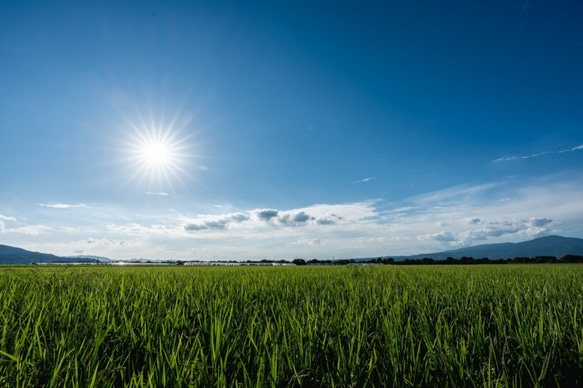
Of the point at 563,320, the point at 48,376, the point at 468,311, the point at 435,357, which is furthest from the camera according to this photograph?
the point at 468,311

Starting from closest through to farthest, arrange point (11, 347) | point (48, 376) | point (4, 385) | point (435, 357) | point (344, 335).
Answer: point (4, 385), point (48, 376), point (435, 357), point (11, 347), point (344, 335)

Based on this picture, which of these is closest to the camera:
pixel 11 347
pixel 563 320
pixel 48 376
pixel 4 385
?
pixel 4 385

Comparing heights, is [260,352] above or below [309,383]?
above

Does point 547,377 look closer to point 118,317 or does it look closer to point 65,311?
point 118,317

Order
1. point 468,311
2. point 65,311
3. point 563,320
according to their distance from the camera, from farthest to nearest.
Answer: point 468,311, point 65,311, point 563,320

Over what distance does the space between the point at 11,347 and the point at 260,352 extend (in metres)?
1.88

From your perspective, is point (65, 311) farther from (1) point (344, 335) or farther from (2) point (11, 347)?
(1) point (344, 335)

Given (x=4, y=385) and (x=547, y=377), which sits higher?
(x=4, y=385)

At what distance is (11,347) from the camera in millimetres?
2170

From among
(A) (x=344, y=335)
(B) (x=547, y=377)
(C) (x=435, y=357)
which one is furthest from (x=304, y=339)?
(B) (x=547, y=377)

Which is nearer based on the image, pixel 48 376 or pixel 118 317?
pixel 48 376

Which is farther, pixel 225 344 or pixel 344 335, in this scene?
pixel 344 335

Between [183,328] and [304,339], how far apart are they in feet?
4.05

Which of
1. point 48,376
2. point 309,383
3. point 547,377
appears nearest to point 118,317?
point 48,376
